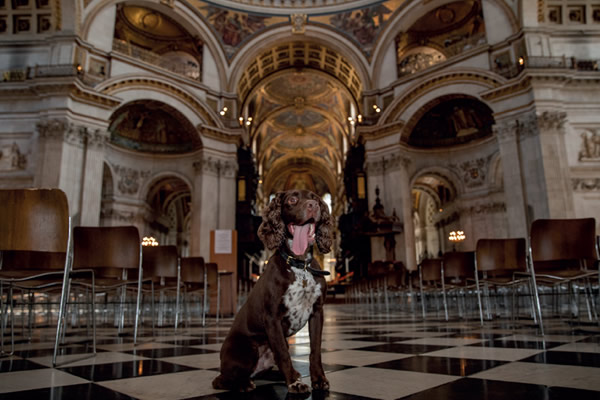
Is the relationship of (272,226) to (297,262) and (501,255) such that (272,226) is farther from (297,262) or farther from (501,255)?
(501,255)

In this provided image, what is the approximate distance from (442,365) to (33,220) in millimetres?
2592

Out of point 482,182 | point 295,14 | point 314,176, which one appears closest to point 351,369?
point 482,182

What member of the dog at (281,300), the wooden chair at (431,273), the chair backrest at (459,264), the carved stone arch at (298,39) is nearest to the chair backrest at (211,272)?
the wooden chair at (431,273)

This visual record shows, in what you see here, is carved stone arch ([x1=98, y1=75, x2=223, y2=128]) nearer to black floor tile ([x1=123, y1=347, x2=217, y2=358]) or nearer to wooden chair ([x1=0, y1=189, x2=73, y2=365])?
wooden chair ([x1=0, y1=189, x2=73, y2=365])

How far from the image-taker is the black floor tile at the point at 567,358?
78.7 inches

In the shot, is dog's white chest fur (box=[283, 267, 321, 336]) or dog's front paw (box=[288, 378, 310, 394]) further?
dog's white chest fur (box=[283, 267, 321, 336])

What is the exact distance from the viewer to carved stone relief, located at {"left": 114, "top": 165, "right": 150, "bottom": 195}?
17312 millimetres

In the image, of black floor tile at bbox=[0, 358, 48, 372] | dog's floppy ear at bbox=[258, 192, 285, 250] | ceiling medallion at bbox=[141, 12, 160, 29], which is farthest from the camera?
ceiling medallion at bbox=[141, 12, 160, 29]

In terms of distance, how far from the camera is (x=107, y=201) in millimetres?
16922

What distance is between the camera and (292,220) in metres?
1.68

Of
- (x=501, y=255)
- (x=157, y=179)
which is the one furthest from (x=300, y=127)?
(x=501, y=255)

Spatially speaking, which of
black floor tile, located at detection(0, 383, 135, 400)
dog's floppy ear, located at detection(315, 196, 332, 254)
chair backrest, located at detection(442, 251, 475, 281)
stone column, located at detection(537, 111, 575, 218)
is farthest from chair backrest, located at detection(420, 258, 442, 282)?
stone column, located at detection(537, 111, 575, 218)

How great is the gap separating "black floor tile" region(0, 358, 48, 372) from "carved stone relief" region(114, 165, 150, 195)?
1589 cm

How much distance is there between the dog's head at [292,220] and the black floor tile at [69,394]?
2.67 ft
